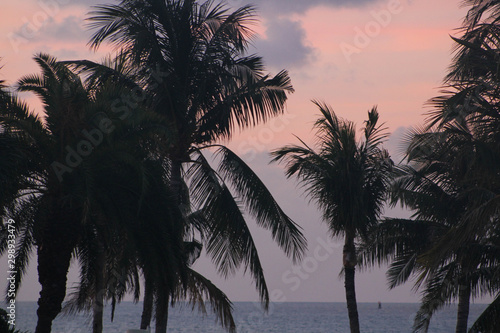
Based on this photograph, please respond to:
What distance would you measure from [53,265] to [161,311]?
3863mm

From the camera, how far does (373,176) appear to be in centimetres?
2086

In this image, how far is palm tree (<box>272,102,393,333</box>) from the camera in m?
19.9

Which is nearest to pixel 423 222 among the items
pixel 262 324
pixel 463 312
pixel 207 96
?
pixel 463 312

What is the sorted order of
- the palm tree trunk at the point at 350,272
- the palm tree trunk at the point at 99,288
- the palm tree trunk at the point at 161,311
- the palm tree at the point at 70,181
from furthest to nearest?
the palm tree trunk at the point at 350,272
the palm tree trunk at the point at 99,288
the palm tree trunk at the point at 161,311
the palm tree at the point at 70,181

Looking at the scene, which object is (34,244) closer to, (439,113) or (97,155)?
(97,155)

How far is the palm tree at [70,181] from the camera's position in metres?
13.8

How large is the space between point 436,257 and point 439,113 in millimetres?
3518

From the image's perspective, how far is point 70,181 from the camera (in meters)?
14.0

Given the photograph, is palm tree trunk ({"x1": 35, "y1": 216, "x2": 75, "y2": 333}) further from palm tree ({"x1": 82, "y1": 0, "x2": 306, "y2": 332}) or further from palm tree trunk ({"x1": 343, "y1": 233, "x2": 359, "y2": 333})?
palm tree trunk ({"x1": 343, "y1": 233, "x2": 359, "y2": 333})

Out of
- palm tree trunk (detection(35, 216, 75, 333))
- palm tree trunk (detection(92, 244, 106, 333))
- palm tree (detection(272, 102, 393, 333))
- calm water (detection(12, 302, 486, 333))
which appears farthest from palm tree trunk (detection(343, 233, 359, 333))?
calm water (detection(12, 302, 486, 333))

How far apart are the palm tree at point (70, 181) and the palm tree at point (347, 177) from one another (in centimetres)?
653

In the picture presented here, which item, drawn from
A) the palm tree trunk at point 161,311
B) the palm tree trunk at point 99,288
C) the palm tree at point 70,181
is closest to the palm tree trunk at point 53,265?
the palm tree at point 70,181

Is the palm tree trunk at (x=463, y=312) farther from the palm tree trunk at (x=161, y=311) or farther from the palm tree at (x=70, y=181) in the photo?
the palm tree at (x=70, y=181)

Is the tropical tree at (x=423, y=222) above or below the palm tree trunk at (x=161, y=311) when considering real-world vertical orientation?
above
